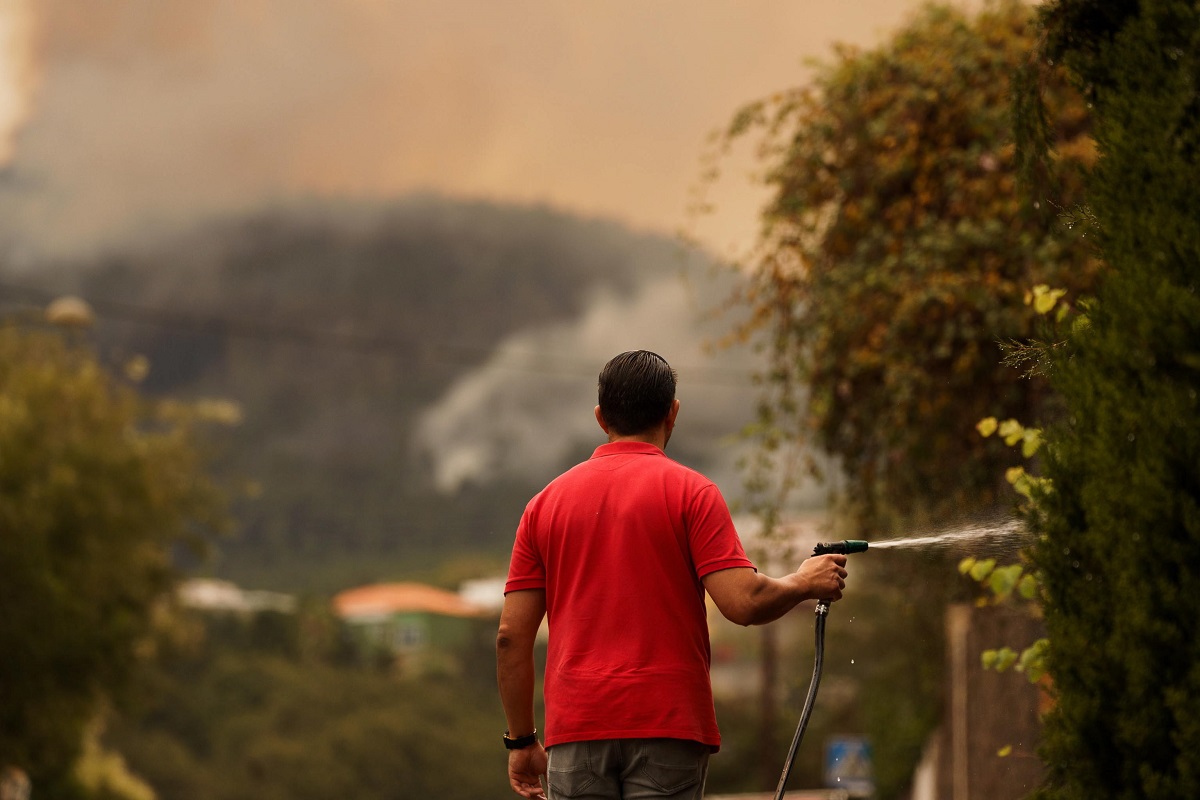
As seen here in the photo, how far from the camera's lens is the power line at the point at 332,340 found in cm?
2672

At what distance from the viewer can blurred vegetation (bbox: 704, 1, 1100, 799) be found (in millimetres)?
7480

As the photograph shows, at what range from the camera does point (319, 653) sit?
84.9 m

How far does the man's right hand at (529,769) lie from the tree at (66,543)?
17.8 m

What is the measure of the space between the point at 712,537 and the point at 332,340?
163570mm

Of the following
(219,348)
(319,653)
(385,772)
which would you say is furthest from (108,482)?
(219,348)

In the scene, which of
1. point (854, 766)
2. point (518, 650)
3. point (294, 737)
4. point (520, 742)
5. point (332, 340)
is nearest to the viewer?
point (518, 650)

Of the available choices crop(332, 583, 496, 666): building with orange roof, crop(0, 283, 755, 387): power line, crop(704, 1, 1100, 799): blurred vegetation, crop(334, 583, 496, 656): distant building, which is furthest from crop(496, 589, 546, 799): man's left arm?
crop(334, 583, 496, 656): distant building

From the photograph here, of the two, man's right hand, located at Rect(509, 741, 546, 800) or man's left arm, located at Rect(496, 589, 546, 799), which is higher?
man's left arm, located at Rect(496, 589, 546, 799)

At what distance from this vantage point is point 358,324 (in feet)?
585

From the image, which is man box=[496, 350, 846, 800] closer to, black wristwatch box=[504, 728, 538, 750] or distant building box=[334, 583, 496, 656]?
black wristwatch box=[504, 728, 538, 750]

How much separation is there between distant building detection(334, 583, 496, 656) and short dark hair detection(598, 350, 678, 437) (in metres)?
87.7

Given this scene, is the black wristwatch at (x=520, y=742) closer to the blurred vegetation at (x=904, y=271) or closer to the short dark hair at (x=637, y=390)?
the short dark hair at (x=637, y=390)

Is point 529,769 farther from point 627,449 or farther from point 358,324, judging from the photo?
point 358,324

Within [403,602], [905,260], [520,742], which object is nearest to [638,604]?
[520,742]
